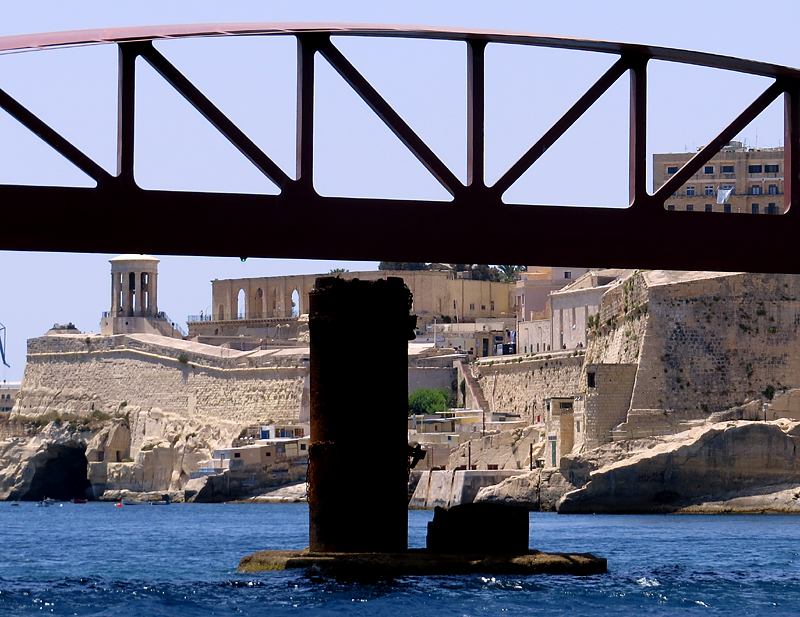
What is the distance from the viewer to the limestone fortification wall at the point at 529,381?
6825 centimetres

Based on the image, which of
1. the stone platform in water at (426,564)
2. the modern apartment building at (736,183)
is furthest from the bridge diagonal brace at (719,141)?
the modern apartment building at (736,183)

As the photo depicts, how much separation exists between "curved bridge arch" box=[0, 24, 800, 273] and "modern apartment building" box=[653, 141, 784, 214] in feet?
209

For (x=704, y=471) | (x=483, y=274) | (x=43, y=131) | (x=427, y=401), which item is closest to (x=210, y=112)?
(x=43, y=131)

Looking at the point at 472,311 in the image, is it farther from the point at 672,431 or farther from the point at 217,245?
Result: the point at 217,245

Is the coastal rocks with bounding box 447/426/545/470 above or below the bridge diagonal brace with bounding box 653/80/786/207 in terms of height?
below

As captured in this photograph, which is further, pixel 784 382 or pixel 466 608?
pixel 784 382

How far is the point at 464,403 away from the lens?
7825 cm

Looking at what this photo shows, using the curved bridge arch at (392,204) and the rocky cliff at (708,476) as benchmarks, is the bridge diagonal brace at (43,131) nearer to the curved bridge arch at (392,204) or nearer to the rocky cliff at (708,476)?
the curved bridge arch at (392,204)

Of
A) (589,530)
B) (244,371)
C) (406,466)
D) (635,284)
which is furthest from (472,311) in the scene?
(406,466)

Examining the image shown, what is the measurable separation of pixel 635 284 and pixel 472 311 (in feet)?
123

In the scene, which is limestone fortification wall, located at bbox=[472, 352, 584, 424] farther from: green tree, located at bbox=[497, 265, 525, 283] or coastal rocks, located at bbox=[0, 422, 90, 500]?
green tree, located at bbox=[497, 265, 525, 283]

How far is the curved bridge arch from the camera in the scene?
16469 mm

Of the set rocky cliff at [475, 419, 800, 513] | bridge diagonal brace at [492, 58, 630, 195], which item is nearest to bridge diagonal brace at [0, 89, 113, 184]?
bridge diagonal brace at [492, 58, 630, 195]

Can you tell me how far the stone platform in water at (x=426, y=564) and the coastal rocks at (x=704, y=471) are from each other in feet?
98.7
